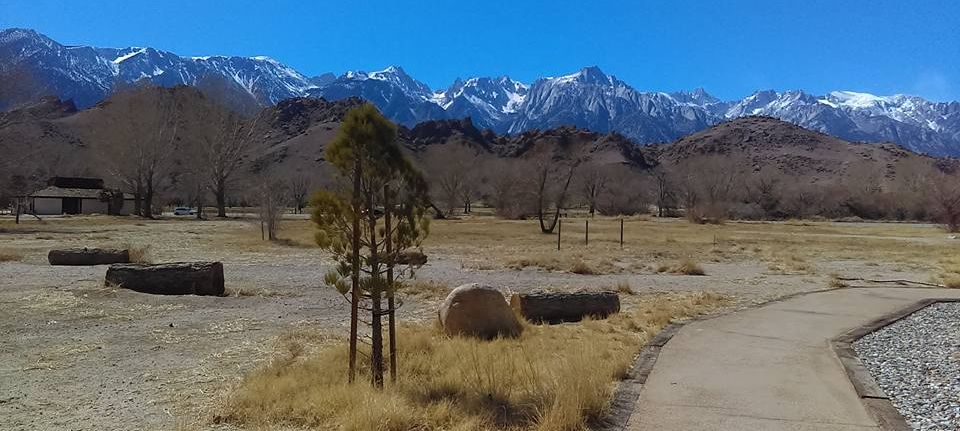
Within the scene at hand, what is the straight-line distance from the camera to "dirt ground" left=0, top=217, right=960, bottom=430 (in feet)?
21.7

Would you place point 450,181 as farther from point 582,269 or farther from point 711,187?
point 582,269

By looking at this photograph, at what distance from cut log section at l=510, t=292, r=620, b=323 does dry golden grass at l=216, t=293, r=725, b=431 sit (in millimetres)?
2673

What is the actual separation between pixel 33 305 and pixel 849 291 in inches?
676

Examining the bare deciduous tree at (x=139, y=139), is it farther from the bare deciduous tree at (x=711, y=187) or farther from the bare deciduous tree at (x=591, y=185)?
the bare deciduous tree at (x=591, y=185)

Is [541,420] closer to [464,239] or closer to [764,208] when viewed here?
[464,239]

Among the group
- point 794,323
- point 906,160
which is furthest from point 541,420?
point 906,160

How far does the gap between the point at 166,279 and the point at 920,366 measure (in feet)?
44.0

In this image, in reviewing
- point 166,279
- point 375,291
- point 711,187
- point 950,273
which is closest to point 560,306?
point 375,291

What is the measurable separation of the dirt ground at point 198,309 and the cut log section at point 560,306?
181 centimetres

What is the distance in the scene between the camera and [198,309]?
1248 centimetres

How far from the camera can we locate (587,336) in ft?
32.4

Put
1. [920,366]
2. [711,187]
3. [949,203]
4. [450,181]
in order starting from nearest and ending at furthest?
[920,366], [949,203], [450,181], [711,187]

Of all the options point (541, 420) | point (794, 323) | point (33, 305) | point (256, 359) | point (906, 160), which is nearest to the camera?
point (541, 420)

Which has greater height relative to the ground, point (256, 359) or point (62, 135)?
point (62, 135)
